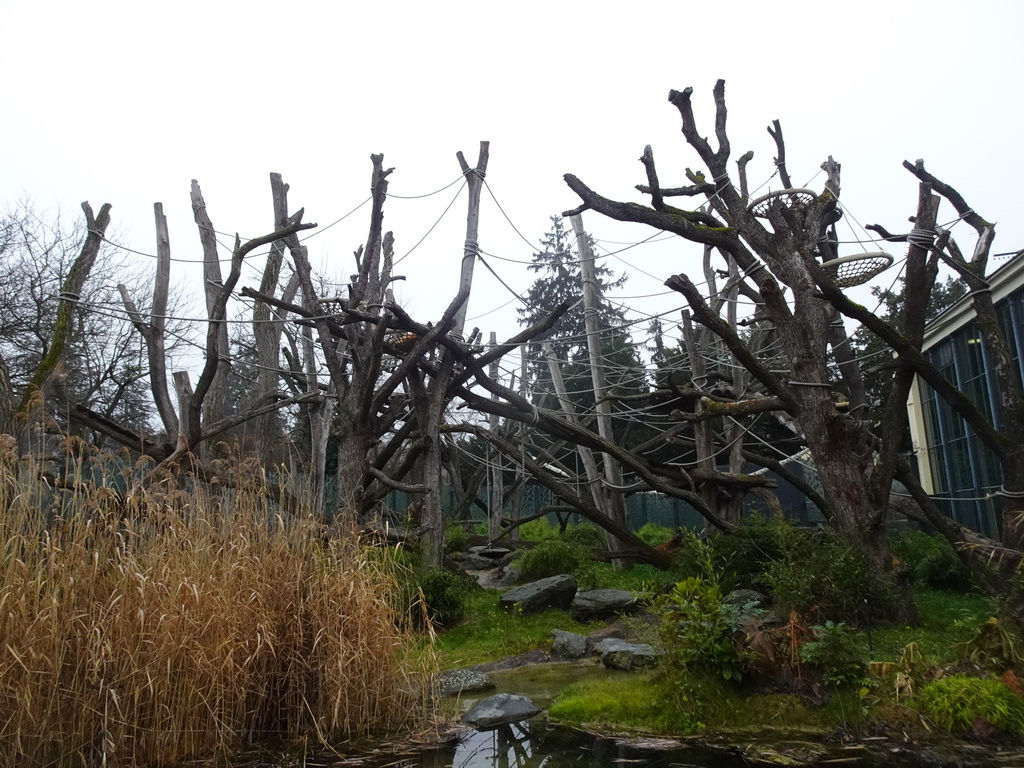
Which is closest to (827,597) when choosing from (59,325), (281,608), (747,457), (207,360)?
(281,608)

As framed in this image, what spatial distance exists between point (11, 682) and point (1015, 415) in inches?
281

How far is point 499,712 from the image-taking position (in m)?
4.74

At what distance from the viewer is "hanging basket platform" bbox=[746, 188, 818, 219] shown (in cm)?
638

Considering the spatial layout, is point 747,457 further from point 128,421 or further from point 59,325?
point 128,421

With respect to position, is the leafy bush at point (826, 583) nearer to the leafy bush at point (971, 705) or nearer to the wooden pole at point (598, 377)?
the leafy bush at point (971, 705)

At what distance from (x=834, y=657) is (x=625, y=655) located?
6.71ft

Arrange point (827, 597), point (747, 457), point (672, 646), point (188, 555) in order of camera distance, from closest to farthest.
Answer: point (188, 555) < point (672, 646) < point (827, 597) < point (747, 457)

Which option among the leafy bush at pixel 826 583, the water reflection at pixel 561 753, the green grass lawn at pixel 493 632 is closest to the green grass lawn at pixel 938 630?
the leafy bush at pixel 826 583

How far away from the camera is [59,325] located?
7977 mm

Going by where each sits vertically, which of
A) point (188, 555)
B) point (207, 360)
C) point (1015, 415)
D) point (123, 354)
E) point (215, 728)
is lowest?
point (215, 728)

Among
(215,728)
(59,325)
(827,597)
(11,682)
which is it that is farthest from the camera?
(59,325)

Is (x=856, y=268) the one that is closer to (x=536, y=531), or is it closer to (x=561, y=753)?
(x=561, y=753)

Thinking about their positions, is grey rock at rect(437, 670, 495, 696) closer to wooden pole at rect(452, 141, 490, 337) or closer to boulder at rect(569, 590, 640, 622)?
boulder at rect(569, 590, 640, 622)

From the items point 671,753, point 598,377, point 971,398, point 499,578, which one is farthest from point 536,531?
point 671,753
